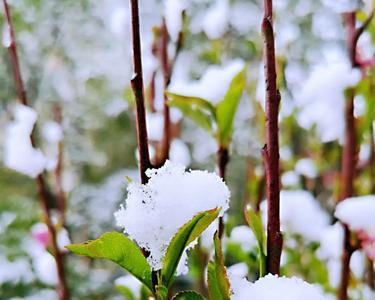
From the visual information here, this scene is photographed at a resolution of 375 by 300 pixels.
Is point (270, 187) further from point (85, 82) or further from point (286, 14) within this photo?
point (85, 82)

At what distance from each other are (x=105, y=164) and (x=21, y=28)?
1384 millimetres

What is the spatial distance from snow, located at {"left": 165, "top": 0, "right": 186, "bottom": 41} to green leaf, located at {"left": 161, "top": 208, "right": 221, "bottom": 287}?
1.24 ft

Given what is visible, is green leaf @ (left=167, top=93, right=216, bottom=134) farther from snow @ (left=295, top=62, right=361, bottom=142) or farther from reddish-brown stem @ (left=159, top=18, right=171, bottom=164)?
snow @ (left=295, top=62, right=361, bottom=142)

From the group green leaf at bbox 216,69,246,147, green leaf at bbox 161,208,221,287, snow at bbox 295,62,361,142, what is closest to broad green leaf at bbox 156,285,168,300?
green leaf at bbox 161,208,221,287

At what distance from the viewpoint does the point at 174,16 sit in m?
0.70

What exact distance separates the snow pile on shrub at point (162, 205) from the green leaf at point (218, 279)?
0.03 m

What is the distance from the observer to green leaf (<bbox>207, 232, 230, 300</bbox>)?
0.32m

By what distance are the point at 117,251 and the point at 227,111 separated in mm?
229

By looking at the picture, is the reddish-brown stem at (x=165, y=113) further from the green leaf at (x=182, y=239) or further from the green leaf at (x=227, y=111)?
the green leaf at (x=182, y=239)

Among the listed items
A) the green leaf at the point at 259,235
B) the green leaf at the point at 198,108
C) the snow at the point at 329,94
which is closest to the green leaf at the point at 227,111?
the green leaf at the point at 198,108

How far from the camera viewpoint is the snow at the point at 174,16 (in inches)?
26.4

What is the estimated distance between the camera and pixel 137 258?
311mm

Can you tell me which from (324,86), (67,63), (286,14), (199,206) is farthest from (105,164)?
(199,206)

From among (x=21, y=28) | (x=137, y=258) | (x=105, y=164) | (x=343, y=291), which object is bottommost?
(x=105, y=164)
